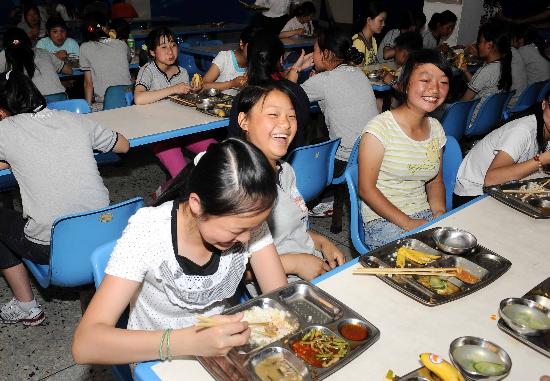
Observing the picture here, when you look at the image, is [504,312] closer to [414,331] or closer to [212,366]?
[414,331]

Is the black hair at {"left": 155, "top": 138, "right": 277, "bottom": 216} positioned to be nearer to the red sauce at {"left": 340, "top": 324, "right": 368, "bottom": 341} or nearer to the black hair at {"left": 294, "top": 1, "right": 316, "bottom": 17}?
the red sauce at {"left": 340, "top": 324, "right": 368, "bottom": 341}

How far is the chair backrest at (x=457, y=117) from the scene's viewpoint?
154 inches

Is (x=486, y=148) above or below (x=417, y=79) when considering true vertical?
below

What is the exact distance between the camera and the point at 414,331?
140 centimetres

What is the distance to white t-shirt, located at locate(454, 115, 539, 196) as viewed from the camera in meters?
A: 2.48

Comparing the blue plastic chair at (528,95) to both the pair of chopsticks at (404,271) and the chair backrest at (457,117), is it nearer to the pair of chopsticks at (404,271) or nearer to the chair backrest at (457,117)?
the chair backrest at (457,117)

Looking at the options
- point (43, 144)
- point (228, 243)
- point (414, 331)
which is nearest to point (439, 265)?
point (414, 331)

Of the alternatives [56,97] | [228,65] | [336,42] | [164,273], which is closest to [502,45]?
[336,42]

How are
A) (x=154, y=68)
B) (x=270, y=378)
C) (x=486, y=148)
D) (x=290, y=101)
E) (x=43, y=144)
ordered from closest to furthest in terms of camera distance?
(x=270, y=378), (x=290, y=101), (x=43, y=144), (x=486, y=148), (x=154, y=68)

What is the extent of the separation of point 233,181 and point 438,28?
6.68 m

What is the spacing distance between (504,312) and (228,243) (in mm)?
850

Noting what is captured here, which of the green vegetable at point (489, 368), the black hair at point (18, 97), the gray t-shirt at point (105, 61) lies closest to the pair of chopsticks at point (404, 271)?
the green vegetable at point (489, 368)

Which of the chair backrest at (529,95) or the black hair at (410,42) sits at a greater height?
the black hair at (410,42)

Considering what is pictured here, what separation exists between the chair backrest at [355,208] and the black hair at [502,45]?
2.97 metres
